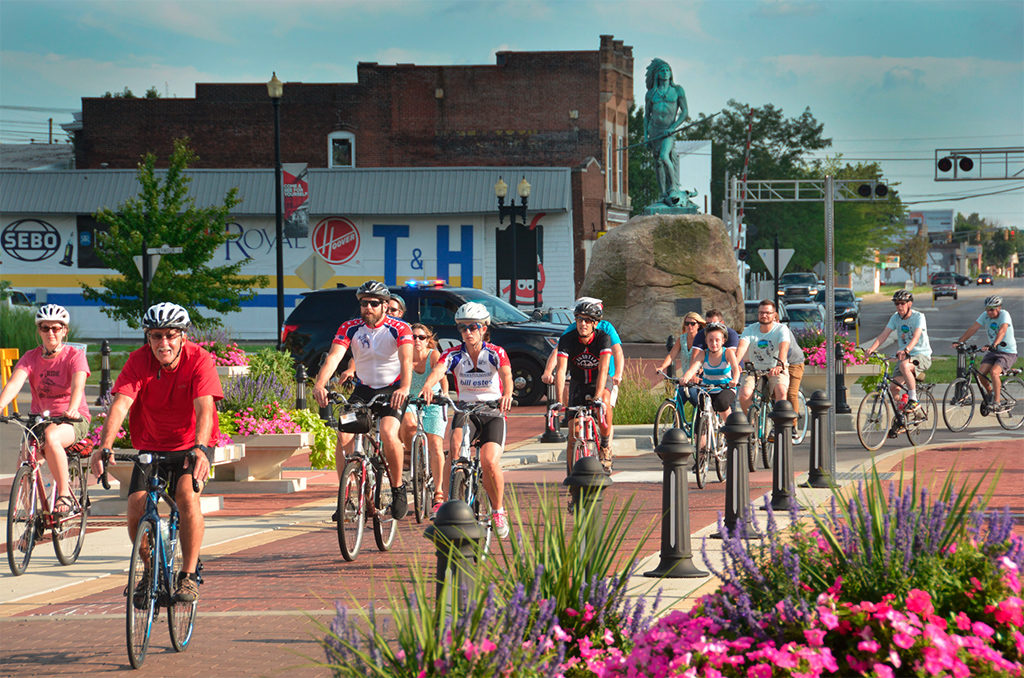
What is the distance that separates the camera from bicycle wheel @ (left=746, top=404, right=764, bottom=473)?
46.1ft

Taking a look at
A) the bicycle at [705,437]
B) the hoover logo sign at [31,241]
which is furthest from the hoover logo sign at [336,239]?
the bicycle at [705,437]

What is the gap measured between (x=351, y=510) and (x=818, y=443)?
4874 mm

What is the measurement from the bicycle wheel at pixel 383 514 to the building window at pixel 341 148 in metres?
43.8

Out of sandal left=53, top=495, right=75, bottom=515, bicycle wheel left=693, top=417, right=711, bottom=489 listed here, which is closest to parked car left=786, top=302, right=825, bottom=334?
bicycle wheel left=693, top=417, right=711, bottom=489

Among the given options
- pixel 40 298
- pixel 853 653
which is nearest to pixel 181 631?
pixel 853 653

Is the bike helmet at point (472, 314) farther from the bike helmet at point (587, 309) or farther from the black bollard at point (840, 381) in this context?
the black bollard at point (840, 381)

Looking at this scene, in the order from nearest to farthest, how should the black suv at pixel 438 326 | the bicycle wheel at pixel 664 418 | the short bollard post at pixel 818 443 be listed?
the short bollard post at pixel 818 443 < the bicycle wheel at pixel 664 418 < the black suv at pixel 438 326

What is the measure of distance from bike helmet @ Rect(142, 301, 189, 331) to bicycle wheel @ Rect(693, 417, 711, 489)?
7.15 m

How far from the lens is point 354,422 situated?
9289 millimetres

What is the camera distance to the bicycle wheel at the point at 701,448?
12755 mm

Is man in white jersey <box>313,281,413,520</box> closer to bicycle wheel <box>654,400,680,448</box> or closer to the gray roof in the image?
bicycle wheel <box>654,400,680,448</box>

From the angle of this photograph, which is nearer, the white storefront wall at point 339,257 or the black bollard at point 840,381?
the black bollard at point 840,381

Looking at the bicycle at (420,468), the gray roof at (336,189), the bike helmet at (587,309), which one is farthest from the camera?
the gray roof at (336,189)

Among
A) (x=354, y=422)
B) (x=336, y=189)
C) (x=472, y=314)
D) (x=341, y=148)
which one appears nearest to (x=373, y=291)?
(x=472, y=314)
